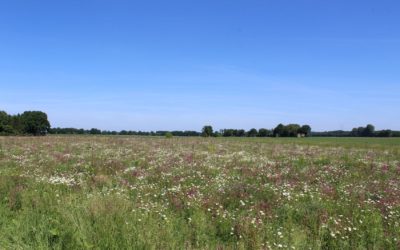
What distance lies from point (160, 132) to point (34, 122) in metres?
40.9

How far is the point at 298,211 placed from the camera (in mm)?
8164

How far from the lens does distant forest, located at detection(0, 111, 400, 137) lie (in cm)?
10759

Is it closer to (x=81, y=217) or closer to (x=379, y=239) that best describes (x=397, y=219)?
(x=379, y=239)

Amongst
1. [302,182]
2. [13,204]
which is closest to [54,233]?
[13,204]

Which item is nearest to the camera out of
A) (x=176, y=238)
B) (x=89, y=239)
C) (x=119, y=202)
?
(x=89, y=239)

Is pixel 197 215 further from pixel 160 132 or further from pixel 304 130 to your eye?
pixel 304 130

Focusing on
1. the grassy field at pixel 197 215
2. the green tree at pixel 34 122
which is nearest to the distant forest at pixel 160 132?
the green tree at pixel 34 122

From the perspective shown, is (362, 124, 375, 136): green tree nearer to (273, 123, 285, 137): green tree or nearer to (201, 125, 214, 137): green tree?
(273, 123, 285, 137): green tree

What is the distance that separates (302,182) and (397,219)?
14.6 feet

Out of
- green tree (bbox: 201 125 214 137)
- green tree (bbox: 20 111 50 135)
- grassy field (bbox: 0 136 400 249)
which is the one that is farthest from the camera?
green tree (bbox: 201 125 214 137)

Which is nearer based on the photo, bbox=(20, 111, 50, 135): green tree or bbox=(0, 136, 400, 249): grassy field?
bbox=(0, 136, 400, 249): grassy field

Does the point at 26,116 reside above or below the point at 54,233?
above

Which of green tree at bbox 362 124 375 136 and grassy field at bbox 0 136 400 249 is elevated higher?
green tree at bbox 362 124 375 136

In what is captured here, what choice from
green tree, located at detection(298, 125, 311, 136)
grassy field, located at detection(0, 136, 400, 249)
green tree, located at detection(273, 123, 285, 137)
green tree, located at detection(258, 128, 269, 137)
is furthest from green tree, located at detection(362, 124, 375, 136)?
grassy field, located at detection(0, 136, 400, 249)
